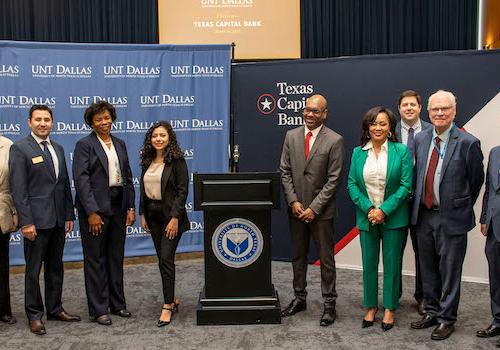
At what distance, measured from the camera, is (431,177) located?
3.38m

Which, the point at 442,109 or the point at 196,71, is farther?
the point at 196,71

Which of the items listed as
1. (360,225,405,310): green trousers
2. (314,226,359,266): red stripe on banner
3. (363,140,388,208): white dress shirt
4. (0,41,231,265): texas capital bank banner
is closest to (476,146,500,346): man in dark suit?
(360,225,405,310): green trousers

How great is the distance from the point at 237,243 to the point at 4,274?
1.62 metres

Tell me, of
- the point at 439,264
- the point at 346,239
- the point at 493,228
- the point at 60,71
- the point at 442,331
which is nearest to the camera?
the point at 493,228

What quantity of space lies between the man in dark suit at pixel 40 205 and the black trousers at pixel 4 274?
206 millimetres

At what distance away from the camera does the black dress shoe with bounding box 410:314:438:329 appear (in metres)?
3.52

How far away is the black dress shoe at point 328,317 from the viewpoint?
363 centimetres

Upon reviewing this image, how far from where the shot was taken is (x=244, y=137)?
525 cm

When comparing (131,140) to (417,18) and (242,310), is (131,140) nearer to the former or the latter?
(242,310)

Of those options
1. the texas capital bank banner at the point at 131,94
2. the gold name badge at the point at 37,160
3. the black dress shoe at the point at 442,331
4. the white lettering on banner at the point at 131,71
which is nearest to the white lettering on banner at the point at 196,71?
the texas capital bank banner at the point at 131,94

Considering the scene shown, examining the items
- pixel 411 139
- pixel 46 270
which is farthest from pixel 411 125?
pixel 46 270

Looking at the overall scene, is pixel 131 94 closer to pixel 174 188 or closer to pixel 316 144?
pixel 174 188

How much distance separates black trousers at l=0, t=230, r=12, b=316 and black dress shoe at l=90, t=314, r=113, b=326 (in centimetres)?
60

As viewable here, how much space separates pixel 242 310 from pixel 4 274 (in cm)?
165
